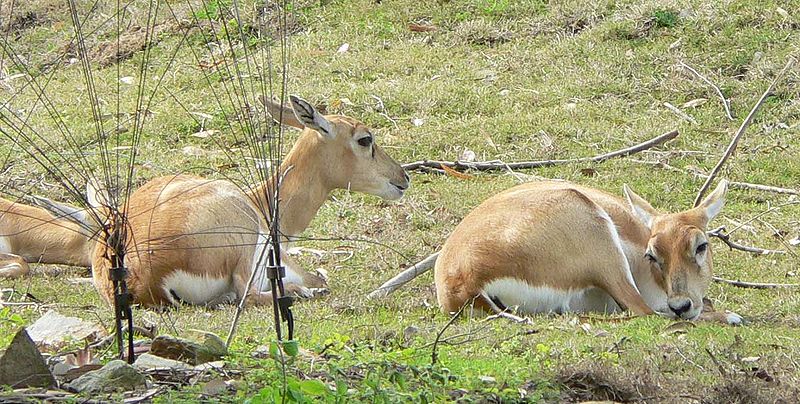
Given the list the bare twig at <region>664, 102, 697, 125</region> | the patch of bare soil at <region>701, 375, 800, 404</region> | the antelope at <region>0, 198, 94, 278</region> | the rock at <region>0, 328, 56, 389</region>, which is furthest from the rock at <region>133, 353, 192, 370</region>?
the bare twig at <region>664, 102, 697, 125</region>

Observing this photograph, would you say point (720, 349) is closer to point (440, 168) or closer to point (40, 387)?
point (40, 387)

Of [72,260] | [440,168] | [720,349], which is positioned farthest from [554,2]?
[720,349]

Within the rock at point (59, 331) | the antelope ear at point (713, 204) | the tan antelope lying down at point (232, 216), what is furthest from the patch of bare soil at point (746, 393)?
the tan antelope lying down at point (232, 216)

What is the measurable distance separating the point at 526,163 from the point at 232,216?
314 centimetres

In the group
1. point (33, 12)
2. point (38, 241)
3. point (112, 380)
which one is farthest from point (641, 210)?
point (33, 12)

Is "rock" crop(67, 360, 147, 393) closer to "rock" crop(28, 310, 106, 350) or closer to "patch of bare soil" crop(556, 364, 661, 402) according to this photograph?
"rock" crop(28, 310, 106, 350)

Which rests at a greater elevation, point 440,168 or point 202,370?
point 202,370

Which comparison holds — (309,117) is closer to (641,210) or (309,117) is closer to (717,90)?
(641,210)

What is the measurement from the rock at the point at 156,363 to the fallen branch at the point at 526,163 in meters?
5.65

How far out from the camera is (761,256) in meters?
8.13

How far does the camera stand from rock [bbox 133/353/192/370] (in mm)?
4547

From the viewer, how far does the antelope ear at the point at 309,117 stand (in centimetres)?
803

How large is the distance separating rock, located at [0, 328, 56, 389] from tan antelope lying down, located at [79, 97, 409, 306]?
88.7 inches

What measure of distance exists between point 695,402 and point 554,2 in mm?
9024
